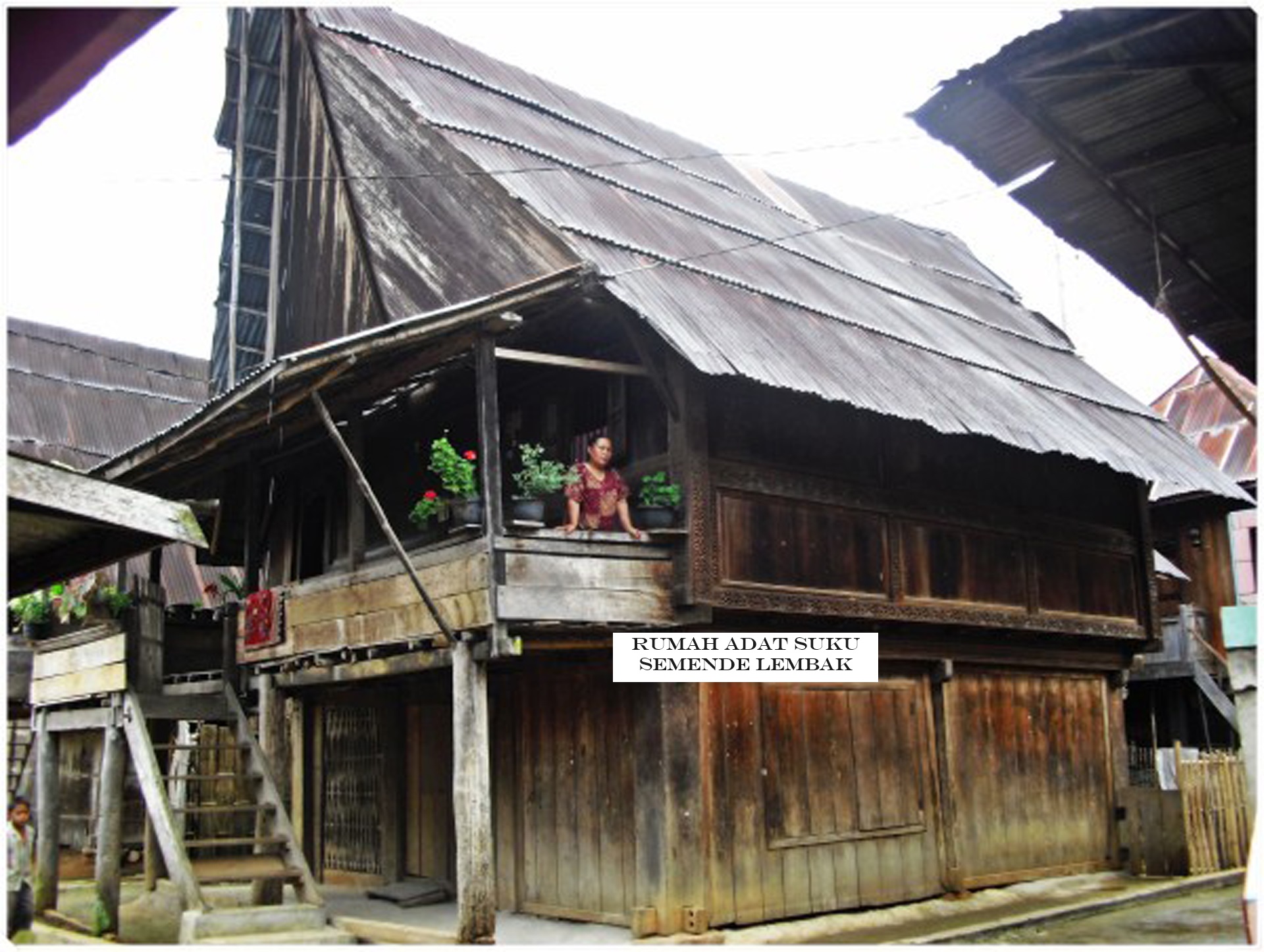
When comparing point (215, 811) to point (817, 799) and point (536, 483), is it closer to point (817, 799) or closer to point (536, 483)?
point (536, 483)

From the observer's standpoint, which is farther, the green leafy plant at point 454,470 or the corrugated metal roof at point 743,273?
the corrugated metal roof at point 743,273

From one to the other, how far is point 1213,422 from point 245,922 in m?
24.0

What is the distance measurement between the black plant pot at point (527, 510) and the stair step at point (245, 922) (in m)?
3.79

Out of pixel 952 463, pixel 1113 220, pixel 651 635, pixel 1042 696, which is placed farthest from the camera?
pixel 1042 696

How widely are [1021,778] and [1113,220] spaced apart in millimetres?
8915

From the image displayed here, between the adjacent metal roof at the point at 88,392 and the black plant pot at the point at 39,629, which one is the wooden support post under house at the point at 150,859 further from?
the adjacent metal roof at the point at 88,392

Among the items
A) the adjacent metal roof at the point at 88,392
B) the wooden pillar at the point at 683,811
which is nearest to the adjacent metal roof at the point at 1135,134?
the wooden pillar at the point at 683,811

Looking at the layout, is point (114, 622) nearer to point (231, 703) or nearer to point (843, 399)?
point (231, 703)

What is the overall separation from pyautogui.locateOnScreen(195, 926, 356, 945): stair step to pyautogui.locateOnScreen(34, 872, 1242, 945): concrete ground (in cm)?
61

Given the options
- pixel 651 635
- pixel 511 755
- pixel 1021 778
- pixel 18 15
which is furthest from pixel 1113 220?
pixel 1021 778

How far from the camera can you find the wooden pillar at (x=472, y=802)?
32.9 feet

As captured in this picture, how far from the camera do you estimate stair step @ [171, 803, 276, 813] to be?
1167 cm

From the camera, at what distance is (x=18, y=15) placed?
4.66 meters

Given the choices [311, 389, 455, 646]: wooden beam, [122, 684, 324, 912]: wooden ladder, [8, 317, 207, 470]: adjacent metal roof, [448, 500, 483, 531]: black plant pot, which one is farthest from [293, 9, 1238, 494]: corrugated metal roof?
[8, 317, 207, 470]: adjacent metal roof
